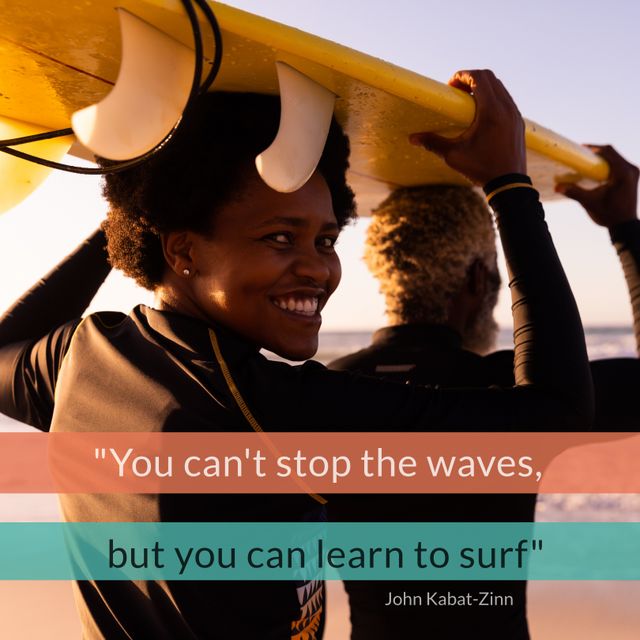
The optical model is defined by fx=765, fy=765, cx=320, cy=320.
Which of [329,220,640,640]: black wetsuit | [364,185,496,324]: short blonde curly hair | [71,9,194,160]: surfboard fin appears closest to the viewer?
[71,9,194,160]: surfboard fin

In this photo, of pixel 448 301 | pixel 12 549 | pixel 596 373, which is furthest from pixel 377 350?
pixel 12 549

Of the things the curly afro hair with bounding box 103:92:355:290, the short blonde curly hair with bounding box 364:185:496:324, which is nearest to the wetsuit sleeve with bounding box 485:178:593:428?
the curly afro hair with bounding box 103:92:355:290

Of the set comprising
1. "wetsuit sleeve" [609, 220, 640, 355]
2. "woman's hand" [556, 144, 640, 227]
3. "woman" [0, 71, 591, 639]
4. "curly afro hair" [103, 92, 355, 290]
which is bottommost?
"woman" [0, 71, 591, 639]

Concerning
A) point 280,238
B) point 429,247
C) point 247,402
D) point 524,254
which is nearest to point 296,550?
point 247,402

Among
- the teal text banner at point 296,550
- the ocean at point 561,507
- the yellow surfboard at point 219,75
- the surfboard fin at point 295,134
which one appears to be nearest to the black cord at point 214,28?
the yellow surfboard at point 219,75

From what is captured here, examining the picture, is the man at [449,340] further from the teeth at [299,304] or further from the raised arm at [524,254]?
the teeth at [299,304]

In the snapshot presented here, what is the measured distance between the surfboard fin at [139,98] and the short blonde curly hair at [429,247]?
1271 mm

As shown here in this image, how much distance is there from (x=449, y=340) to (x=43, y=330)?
A: 3.88 feet

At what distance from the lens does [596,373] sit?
2.12 meters

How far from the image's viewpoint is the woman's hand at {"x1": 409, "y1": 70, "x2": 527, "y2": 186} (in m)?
1.66

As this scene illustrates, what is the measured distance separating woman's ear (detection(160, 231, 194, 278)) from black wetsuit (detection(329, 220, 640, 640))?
0.71 m

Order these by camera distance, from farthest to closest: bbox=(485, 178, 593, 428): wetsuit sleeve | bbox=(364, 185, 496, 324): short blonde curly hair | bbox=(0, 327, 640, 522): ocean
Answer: bbox=(0, 327, 640, 522): ocean < bbox=(364, 185, 496, 324): short blonde curly hair < bbox=(485, 178, 593, 428): wetsuit sleeve

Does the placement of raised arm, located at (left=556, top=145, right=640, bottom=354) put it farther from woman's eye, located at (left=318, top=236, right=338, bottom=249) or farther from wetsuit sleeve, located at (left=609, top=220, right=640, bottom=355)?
woman's eye, located at (left=318, top=236, right=338, bottom=249)

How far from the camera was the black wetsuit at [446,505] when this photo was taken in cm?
198
